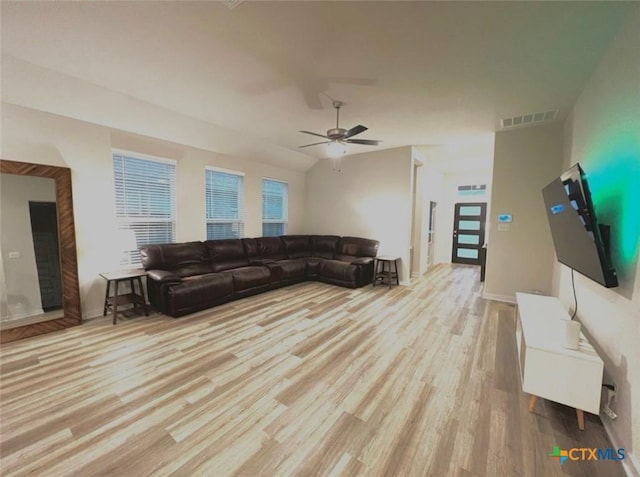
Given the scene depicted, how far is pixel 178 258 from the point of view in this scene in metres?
4.13

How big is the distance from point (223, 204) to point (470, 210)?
7336 millimetres

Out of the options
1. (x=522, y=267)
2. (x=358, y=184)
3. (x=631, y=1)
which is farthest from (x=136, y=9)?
(x=522, y=267)

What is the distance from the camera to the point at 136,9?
71.1 inches

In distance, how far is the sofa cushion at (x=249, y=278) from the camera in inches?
164

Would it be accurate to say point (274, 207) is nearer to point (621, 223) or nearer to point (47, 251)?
point (47, 251)

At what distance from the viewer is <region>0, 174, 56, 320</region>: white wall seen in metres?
2.78

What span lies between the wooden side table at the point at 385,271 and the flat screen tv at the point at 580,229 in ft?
9.86

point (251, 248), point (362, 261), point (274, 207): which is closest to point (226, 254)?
point (251, 248)

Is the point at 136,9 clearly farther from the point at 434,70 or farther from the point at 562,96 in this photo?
the point at 562,96

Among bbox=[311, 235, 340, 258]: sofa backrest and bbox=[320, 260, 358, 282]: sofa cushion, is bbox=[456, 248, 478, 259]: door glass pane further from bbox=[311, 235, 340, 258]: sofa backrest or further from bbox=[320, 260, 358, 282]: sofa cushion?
bbox=[320, 260, 358, 282]: sofa cushion

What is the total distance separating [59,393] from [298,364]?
1.97m

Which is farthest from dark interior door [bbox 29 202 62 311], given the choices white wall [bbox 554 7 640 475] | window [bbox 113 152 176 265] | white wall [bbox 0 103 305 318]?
white wall [bbox 554 7 640 475]

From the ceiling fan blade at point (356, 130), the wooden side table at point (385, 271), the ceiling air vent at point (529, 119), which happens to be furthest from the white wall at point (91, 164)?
the ceiling air vent at point (529, 119)

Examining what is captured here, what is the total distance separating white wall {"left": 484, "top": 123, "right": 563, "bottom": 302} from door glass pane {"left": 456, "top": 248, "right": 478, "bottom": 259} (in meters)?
3.91
